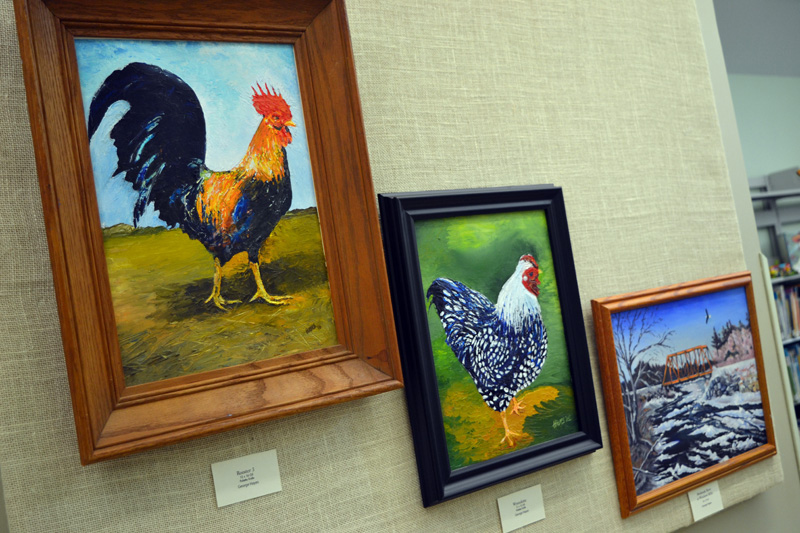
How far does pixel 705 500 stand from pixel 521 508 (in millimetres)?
486

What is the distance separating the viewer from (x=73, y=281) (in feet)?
2.31

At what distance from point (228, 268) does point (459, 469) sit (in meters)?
0.47

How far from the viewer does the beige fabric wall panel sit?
75cm

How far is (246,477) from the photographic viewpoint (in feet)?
2.76

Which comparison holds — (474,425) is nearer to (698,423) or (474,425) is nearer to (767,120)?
(698,423)

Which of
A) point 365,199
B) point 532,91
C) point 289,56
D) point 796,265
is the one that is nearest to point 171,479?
point 365,199

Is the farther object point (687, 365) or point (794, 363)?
point (794, 363)

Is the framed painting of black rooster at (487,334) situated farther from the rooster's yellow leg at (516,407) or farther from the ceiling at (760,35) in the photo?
the ceiling at (760,35)

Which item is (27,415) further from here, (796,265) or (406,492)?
(796,265)

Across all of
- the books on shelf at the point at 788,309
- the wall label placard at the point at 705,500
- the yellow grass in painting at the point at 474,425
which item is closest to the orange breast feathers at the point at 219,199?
the yellow grass in painting at the point at 474,425

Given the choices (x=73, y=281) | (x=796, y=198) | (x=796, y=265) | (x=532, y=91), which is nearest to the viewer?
(x=73, y=281)

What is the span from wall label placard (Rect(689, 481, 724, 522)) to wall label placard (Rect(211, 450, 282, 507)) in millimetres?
877

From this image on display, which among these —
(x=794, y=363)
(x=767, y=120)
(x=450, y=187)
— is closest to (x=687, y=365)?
(x=450, y=187)

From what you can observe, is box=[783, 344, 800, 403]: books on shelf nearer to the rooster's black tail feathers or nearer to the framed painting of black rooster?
the framed painting of black rooster
